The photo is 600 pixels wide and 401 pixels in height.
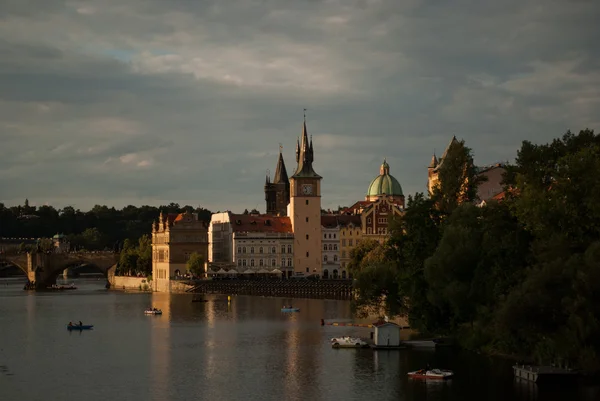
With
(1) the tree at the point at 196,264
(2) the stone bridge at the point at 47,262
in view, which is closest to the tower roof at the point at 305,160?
(1) the tree at the point at 196,264

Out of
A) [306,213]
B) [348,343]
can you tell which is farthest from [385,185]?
[348,343]

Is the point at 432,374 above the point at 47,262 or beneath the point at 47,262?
beneath

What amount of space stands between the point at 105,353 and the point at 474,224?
26.3 m

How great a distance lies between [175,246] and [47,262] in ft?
82.8

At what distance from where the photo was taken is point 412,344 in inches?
2975

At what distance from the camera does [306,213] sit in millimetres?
173000

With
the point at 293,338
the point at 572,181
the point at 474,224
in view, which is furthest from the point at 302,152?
the point at 572,181

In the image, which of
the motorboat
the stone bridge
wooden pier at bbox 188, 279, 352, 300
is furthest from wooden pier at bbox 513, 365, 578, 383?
the stone bridge

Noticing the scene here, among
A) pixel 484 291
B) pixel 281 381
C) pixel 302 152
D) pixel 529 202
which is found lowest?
pixel 281 381

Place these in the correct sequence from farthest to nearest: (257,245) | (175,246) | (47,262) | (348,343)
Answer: (47,262)
(257,245)
(175,246)
(348,343)

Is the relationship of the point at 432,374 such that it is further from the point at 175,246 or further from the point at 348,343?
the point at 175,246

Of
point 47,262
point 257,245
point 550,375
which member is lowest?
point 550,375

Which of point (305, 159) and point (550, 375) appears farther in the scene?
point (305, 159)

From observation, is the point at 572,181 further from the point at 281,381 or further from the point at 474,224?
the point at 281,381
